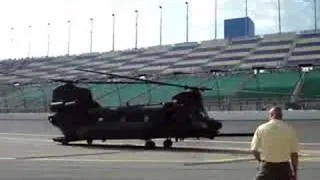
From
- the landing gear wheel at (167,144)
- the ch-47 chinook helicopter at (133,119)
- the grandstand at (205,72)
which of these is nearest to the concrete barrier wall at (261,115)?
the grandstand at (205,72)

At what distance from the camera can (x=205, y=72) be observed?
267 feet

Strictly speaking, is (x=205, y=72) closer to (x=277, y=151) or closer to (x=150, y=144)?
(x=150, y=144)

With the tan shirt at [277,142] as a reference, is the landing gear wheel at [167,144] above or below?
below

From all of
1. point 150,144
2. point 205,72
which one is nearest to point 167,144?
point 150,144

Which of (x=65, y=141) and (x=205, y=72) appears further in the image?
(x=205, y=72)

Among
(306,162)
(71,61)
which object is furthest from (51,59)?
(306,162)

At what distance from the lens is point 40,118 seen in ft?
217

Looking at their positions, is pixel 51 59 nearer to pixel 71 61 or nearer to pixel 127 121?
pixel 71 61

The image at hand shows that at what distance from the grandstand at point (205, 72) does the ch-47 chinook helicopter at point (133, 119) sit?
74.1 ft

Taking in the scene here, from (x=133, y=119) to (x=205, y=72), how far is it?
4738 centimetres

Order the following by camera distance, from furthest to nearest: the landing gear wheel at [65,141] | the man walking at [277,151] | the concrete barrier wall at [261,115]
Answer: the concrete barrier wall at [261,115], the landing gear wheel at [65,141], the man walking at [277,151]

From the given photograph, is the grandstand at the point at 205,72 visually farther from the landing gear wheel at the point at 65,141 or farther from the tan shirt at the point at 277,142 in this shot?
the tan shirt at the point at 277,142

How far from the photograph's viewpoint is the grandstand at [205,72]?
72812 millimetres

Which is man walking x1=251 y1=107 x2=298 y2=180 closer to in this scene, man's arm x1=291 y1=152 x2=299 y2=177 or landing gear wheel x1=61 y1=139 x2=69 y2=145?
man's arm x1=291 y1=152 x2=299 y2=177
